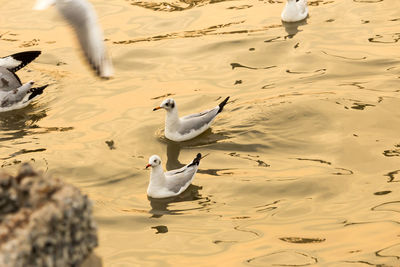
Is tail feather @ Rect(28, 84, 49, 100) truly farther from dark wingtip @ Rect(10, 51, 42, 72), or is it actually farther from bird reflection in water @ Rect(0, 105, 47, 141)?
dark wingtip @ Rect(10, 51, 42, 72)

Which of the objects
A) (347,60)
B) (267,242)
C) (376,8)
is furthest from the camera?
(376,8)

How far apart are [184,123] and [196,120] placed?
7.0 inches

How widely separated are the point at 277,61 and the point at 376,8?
3.14m

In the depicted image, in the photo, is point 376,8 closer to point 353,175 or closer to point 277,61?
point 277,61

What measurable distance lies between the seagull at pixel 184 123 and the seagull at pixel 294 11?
4661 mm

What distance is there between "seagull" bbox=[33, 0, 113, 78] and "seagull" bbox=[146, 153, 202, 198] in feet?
5.68

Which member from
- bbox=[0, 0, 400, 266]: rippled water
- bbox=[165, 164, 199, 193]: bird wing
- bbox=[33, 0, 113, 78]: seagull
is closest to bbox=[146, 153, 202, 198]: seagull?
bbox=[165, 164, 199, 193]: bird wing

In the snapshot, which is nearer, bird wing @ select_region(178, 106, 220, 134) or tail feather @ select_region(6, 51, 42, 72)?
bird wing @ select_region(178, 106, 220, 134)

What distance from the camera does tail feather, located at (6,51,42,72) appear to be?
1350cm

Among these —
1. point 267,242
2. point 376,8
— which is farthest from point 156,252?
point 376,8

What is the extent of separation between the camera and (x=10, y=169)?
10633 mm

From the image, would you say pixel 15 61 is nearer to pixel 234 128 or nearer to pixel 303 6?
pixel 234 128

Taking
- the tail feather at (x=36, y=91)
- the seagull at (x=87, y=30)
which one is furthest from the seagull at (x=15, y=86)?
the seagull at (x=87, y=30)

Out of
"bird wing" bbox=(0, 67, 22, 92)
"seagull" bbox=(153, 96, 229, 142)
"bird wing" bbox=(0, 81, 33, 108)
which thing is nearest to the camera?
"seagull" bbox=(153, 96, 229, 142)
